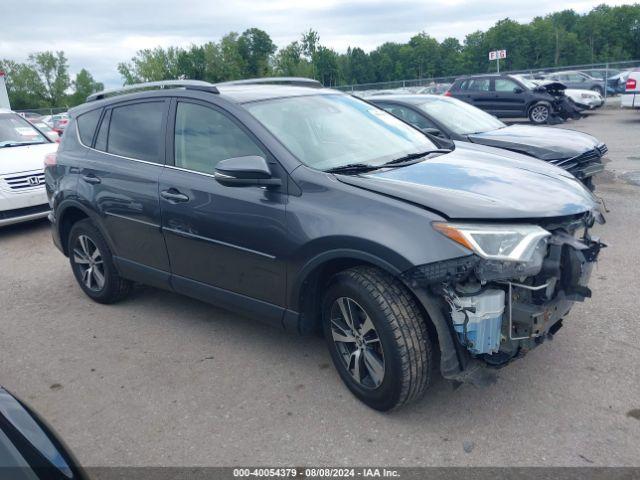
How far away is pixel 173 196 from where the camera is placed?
13.6 ft

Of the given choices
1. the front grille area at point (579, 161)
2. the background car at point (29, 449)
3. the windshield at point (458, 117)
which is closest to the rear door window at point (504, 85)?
the windshield at point (458, 117)

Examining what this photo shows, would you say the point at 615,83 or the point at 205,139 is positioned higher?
the point at 205,139

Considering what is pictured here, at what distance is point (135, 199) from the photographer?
175 inches

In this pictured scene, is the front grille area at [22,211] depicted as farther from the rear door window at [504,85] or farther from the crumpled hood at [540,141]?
the rear door window at [504,85]

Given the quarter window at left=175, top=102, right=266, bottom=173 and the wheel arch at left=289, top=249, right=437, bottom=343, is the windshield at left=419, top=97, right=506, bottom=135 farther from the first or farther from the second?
the wheel arch at left=289, top=249, right=437, bottom=343

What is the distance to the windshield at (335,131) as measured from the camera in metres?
3.77

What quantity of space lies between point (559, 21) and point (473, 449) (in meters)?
109

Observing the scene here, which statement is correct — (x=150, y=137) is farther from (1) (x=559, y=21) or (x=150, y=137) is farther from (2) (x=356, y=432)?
(1) (x=559, y=21)

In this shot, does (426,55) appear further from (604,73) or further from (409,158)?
(409,158)

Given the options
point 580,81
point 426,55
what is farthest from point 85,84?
point 580,81

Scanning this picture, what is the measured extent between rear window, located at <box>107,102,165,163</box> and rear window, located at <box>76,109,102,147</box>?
9.9 inches

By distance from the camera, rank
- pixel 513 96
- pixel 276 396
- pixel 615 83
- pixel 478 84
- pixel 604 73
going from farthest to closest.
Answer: pixel 604 73 → pixel 615 83 → pixel 478 84 → pixel 513 96 → pixel 276 396

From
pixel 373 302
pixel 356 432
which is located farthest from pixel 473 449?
pixel 373 302

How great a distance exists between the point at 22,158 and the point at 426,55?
91.5m
